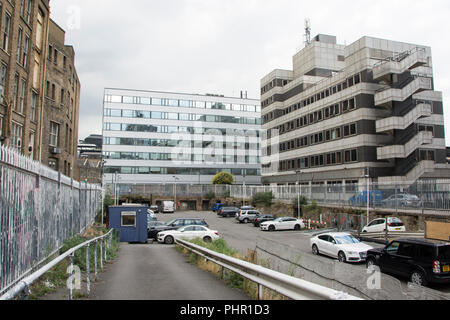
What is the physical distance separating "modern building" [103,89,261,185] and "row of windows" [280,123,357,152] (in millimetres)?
19587

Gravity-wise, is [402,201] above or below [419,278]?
above

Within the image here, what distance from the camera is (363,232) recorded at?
29234mm

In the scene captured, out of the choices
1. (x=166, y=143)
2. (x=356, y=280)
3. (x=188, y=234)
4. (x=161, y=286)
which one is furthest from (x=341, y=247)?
(x=166, y=143)

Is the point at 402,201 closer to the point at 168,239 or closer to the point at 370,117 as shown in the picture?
the point at 168,239

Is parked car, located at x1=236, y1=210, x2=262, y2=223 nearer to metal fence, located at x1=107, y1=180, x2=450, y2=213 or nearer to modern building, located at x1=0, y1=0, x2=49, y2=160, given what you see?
metal fence, located at x1=107, y1=180, x2=450, y2=213

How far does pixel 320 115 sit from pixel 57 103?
118 feet

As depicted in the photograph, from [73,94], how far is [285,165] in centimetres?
3627

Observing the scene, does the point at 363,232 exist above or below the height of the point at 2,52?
below

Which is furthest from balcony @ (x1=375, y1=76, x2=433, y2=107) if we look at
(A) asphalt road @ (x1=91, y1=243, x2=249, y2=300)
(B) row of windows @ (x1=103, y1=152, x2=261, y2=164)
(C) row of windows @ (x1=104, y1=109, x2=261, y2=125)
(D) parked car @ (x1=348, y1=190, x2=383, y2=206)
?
(C) row of windows @ (x1=104, y1=109, x2=261, y2=125)

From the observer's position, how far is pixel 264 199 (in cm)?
5534

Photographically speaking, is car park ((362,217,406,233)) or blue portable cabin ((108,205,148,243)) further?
car park ((362,217,406,233))

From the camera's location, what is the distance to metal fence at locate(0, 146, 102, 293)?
7.04 metres
